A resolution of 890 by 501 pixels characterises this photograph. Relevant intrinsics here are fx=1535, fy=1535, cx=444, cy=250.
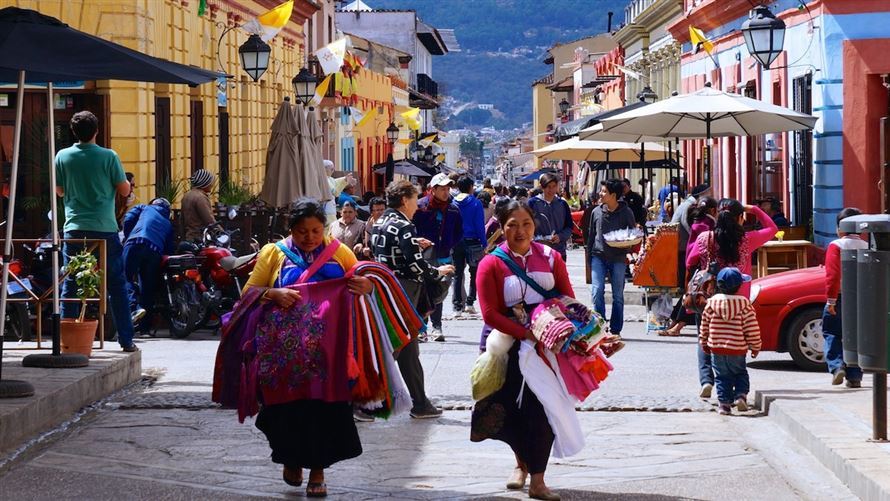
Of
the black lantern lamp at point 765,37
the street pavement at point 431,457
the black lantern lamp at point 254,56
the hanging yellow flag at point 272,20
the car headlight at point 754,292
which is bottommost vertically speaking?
the street pavement at point 431,457

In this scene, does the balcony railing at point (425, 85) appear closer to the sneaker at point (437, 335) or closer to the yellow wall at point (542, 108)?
the yellow wall at point (542, 108)

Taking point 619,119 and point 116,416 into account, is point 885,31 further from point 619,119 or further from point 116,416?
point 116,416

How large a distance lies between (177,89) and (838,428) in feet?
46.3

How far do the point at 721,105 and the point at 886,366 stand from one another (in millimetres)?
8132

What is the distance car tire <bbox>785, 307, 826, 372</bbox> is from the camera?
1269 centimetres

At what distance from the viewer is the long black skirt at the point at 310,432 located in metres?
7.50

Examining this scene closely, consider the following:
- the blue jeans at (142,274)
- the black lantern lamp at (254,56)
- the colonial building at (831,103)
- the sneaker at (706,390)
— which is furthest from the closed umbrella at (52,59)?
the black lantern lamp at (254,56)

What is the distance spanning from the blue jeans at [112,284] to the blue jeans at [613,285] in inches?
209

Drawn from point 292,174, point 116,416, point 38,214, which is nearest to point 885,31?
point 292,174

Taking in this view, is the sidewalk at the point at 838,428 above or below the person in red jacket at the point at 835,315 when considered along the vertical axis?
below

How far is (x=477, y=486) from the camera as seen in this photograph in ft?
26.0

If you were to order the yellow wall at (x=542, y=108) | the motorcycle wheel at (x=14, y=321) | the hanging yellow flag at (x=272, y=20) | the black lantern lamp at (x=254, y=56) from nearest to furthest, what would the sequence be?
the motorcycle wheel at (x=14, y=321) < the black lantern lamp at (x=254, y=56) < the hanging yellow flag at (x=272, y=20) < the yellow wall at (x=542, y=108)

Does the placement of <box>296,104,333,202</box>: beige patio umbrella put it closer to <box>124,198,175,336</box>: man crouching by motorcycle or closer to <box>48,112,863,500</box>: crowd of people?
<box>48,112,863,500</box>: crowd of people

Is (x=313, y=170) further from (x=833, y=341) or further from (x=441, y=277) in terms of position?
(x=833, y=341)
